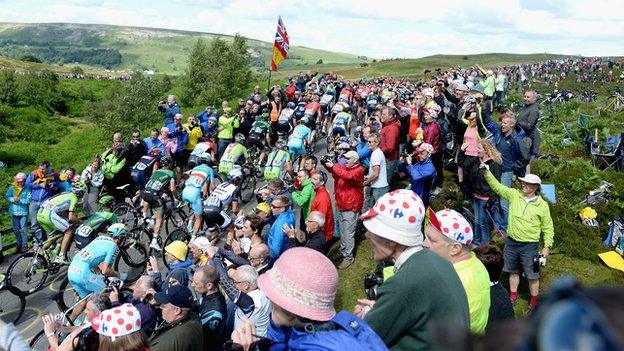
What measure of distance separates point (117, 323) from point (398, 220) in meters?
2.58

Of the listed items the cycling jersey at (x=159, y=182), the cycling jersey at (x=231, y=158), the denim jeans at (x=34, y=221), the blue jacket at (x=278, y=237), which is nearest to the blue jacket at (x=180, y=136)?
the cycling jersey at (x=231, y=158)

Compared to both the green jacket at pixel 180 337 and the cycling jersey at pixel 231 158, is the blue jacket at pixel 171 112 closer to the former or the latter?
the cycling jersey at pixel 231 158

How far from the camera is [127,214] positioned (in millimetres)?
12211

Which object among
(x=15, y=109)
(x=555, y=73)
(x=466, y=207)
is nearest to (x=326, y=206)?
(x=466, y=207)

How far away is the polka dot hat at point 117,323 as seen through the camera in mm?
4355

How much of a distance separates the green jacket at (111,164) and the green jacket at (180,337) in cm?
933

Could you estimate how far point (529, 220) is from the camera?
7.19 m

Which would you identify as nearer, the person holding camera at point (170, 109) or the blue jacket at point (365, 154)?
the blue jacket at point (365, 154)

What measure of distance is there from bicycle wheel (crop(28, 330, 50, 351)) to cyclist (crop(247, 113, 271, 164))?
27.9 feet

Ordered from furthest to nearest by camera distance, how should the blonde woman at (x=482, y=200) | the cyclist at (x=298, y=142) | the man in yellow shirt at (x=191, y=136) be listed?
1. the man in yellow shirt at (x=191, y=136)
2. the cyclist at (x=298, y=142)
3. the blonde woman at (x=482, y=200)

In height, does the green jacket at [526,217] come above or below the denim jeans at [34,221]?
above

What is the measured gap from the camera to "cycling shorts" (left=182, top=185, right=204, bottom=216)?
34.4 feet

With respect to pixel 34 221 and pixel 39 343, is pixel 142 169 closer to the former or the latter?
pixel 34 221

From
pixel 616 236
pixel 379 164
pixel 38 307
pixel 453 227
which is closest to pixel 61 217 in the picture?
pixel 38 307
